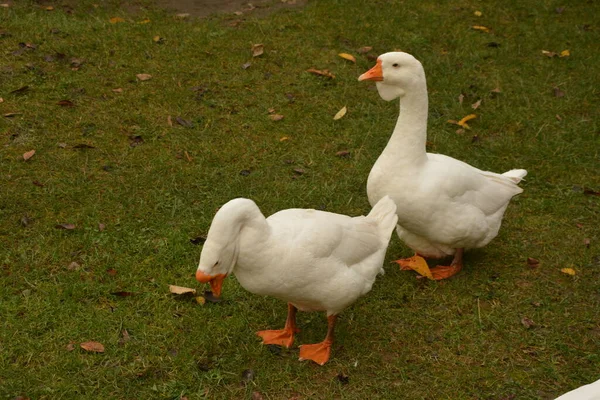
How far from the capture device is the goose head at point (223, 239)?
3186 mm

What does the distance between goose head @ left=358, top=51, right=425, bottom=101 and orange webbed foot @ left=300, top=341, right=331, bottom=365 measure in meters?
1.67

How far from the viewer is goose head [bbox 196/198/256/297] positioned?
3.19 m

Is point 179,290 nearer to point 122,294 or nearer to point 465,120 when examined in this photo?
point 122,294

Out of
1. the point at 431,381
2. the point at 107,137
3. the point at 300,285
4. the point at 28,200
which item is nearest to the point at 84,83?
the point at 107,137

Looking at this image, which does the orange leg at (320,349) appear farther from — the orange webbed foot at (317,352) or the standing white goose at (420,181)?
the standing white goose at (420,181)

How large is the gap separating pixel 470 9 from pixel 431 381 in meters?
6.38

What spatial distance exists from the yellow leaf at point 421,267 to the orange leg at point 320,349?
0.94 m

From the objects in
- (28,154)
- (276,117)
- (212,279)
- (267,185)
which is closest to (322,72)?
(276,117)

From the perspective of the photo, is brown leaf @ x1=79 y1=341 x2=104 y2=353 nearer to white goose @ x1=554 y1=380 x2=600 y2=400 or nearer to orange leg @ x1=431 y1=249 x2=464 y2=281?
orange leg @ x1=431 y1=249 x2=464 y2=281

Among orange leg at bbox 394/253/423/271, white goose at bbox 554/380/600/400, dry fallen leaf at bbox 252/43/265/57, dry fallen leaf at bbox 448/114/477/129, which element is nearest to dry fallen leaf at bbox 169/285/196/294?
orange leg at bbox 394/253/423/271

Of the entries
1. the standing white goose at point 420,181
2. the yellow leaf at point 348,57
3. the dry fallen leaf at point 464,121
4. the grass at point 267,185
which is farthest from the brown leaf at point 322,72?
the standing white goose at point 420,181

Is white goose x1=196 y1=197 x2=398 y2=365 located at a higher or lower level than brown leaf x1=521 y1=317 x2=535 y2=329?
higher

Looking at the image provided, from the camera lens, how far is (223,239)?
319cm

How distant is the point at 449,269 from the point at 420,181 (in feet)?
2.59
